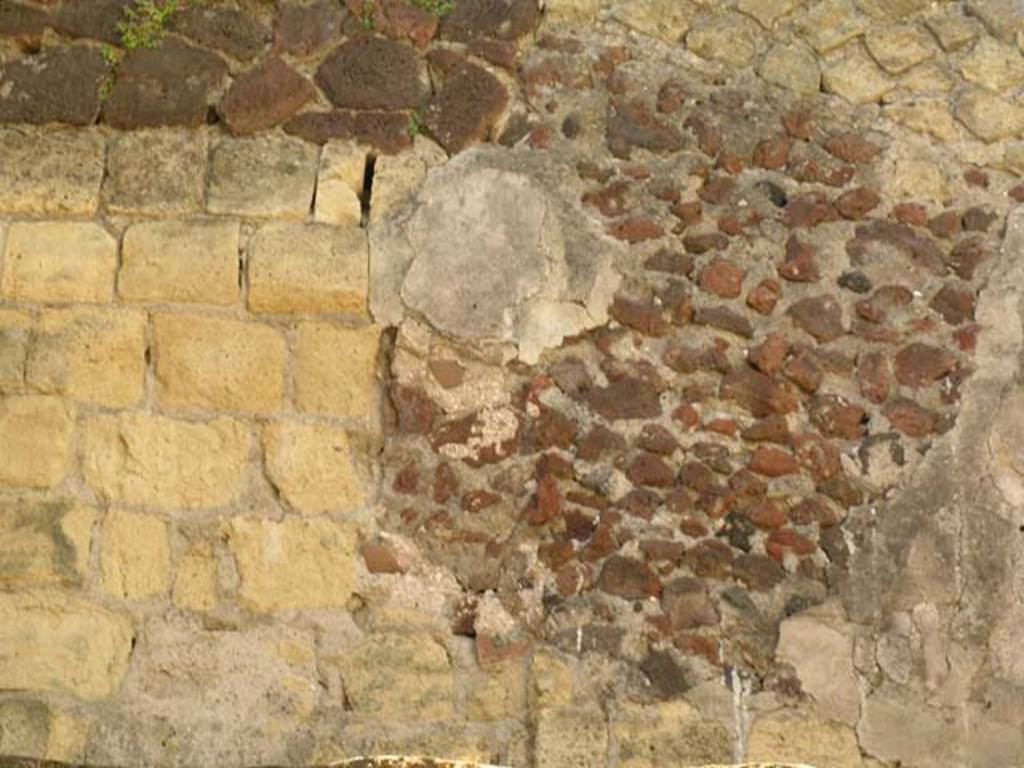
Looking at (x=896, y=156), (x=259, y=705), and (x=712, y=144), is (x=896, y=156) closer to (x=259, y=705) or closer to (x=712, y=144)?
(x=712, y=144)

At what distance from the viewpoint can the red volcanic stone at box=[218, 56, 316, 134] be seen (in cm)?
455

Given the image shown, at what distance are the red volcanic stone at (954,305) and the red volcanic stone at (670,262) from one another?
0.65 m

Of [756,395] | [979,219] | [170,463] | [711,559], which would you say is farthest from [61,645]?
[979,219]

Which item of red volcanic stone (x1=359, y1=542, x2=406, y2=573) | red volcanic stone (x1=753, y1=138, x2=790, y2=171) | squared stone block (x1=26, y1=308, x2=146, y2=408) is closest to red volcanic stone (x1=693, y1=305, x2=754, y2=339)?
red volcanic stone (x1=753, y1=138, x2=790, y2=171)

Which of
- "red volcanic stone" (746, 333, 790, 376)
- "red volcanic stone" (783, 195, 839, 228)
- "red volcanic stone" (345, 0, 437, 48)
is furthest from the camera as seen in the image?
"red volcanic stone" (345, 0, 437, 48)

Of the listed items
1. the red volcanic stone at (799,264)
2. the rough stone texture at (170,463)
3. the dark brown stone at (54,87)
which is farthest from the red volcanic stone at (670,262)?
the dark brown stone at (54,87)

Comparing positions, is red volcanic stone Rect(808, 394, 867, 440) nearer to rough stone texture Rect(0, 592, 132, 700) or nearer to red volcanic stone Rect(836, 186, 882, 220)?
red volcanic stone Rect(836, 186, 882, 220)

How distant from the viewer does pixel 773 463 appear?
4332 mm

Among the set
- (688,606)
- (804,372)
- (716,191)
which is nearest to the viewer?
(688,606)

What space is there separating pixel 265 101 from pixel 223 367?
0.74 meters

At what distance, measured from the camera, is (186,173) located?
14.8ft

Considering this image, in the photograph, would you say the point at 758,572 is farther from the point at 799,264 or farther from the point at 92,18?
the point at 92,18

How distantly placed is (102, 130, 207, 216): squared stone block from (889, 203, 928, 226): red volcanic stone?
6.07ft

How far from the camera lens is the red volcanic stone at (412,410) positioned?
4.36 metres
